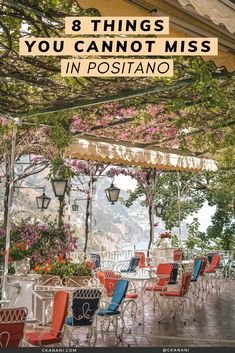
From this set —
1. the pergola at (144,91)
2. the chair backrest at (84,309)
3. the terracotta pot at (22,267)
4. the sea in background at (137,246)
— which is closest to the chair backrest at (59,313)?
the chair backrest at (84,309)

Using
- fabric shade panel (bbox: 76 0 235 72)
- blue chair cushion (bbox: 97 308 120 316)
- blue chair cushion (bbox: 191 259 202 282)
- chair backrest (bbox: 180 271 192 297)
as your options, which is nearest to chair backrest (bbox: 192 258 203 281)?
blue chair cushion (bbox: 191 259 202 282)

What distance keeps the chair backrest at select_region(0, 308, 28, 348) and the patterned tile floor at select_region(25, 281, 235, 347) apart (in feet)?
6.49

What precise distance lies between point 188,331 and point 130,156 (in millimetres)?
4400

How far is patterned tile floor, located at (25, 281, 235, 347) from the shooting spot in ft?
20.4

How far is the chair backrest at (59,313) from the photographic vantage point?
502 cm

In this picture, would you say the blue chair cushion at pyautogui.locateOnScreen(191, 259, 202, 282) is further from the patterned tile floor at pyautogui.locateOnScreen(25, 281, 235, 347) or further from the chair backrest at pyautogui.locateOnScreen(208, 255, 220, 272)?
the chair backrest at pyautogui.locateOnScreen(208, 255, 220, 272)

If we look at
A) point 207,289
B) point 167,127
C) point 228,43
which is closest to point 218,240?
point 207,289

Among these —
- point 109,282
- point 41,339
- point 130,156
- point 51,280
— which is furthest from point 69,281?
point 130,156

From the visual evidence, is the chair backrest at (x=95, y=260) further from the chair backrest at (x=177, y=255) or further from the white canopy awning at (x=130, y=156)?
the white canopy awning at (x=130, y=156)

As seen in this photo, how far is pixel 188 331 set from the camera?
695 cm

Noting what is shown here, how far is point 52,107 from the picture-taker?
7.43 metres

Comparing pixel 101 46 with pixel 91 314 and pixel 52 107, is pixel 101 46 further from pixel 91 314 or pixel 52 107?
pixel 52 107

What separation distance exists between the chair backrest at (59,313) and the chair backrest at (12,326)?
70 centimetres

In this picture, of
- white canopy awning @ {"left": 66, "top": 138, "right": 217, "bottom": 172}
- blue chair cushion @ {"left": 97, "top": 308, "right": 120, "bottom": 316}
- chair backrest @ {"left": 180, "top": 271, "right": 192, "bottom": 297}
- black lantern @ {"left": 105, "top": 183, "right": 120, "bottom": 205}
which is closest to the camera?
blue chair cushion @ {"left": 97, "top": 308, "right": 120, "bottom": 316}
